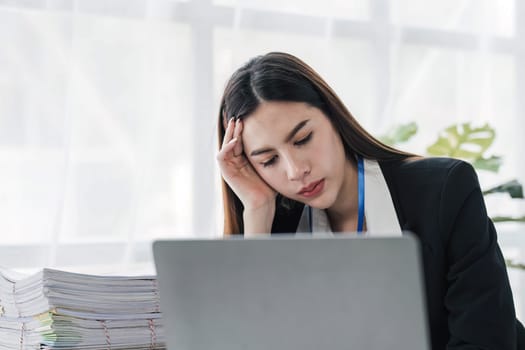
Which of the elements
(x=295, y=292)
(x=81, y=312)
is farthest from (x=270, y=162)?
(x=295, y=292)

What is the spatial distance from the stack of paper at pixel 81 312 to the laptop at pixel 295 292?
288mm

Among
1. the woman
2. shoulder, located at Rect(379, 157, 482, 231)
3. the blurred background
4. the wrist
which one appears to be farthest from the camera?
the blurred background

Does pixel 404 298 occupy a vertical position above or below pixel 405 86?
below

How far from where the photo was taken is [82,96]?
75.5 inches

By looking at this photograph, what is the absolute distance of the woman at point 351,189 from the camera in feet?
A: 3.74

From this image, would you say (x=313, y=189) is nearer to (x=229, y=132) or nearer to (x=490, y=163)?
(x=229, y=132)

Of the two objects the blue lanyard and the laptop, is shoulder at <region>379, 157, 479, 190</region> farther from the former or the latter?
the laptop

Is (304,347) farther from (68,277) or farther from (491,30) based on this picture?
(491,30)

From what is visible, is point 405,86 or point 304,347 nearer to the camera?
point 304,347

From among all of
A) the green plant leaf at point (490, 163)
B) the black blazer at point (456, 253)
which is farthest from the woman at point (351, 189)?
the green plant leaf at point (490, 163)

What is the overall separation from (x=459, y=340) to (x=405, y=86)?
147 centimetres

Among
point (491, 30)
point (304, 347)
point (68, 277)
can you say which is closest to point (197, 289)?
point (304, 347)

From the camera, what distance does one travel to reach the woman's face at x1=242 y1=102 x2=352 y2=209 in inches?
51.7

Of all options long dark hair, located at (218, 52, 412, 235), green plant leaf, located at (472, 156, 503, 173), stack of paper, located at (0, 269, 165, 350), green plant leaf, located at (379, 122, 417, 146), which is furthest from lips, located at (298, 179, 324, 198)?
green plant leaf, located at (472, 156, 503, 173)
